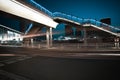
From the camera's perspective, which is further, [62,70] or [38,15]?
[38,15]

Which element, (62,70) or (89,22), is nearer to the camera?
(62,70)

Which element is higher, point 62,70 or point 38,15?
point 38,15

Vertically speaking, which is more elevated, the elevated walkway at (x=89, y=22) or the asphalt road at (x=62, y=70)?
the elevated walkway at (x=89, y=22)

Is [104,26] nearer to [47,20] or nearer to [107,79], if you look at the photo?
[47,20]

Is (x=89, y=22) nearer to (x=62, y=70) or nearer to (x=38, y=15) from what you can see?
(x=38, y=15)

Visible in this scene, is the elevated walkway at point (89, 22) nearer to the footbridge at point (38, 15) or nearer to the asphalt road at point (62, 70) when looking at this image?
the footbridge at point (38, 15)

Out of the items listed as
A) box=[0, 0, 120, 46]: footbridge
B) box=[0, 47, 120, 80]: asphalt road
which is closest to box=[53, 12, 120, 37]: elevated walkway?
box=[0, 0, 120, 46]: footbridge

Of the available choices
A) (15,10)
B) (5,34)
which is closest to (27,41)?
(15,10)

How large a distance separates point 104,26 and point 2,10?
23958mm

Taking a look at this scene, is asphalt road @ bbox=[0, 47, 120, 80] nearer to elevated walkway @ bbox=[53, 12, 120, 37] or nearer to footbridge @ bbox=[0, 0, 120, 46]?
footbridge @ bbox=[0, 0, 120, 46]

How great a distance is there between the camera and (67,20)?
1459 inches

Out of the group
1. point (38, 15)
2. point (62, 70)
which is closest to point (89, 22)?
point (38, 15)

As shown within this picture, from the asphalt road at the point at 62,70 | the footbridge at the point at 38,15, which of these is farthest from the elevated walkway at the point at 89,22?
the asphalt road at the point at 62,70

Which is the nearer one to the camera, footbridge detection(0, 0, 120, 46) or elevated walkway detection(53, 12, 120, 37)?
footbridge detection(0, 0, 120, 46)
